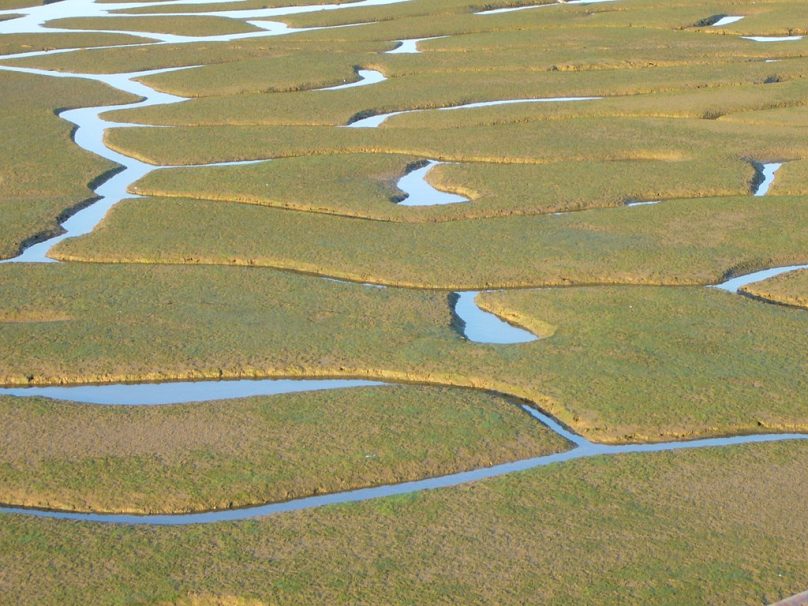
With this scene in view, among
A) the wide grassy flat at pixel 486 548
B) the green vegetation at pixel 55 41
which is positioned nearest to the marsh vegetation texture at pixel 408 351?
the wide grassy flat at pixel 486 548

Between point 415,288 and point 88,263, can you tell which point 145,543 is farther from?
point 88,263

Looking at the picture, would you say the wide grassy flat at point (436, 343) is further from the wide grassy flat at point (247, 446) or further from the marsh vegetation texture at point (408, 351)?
the wide grassy flat at point (247, 446)

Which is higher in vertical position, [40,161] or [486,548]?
[40,161]

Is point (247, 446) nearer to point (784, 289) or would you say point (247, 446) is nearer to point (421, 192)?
point (784, 289)

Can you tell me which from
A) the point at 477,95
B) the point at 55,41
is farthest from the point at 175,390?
the point at 55,41

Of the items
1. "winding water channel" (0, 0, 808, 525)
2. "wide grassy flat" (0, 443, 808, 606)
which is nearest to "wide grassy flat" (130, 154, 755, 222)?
"winding water channel" (0, 0, 808, 525)
